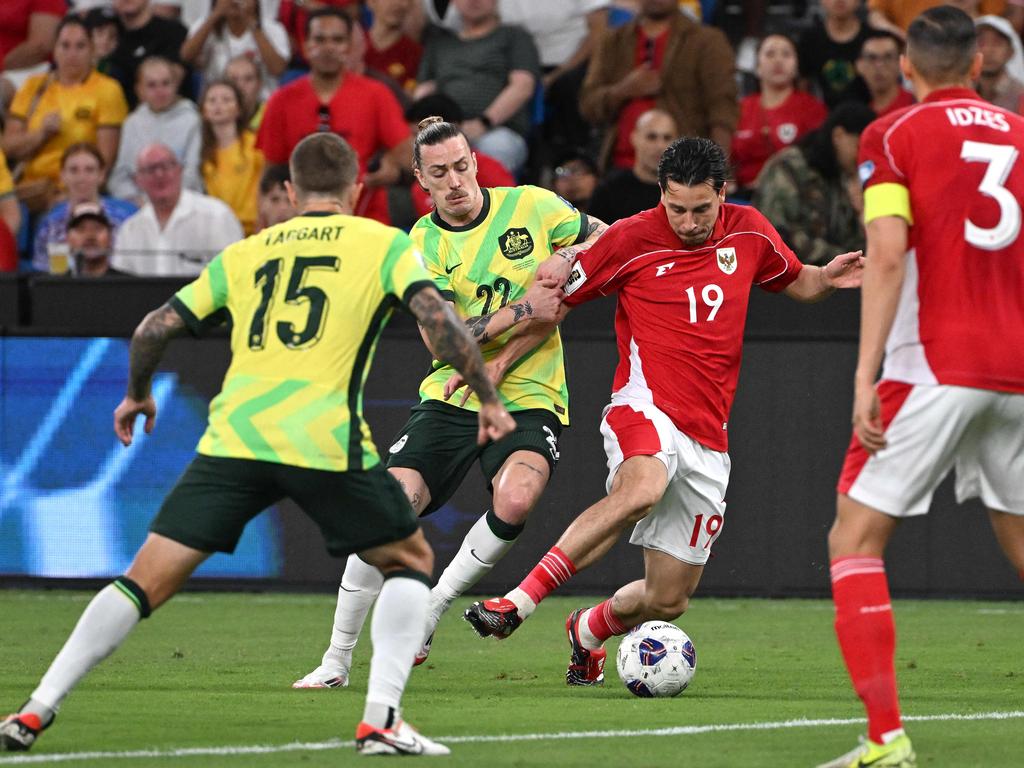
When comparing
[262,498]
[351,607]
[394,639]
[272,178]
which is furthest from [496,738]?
[272,178]

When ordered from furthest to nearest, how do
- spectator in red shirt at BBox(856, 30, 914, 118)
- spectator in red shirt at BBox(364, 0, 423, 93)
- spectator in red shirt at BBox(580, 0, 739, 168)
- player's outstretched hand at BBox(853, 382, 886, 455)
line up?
spectator in red shirt at BBox(364, 0, 423, 93) < spectator in red shirt at BBox(580, 0, 739, 168) < spectator in red shirt at BBox(856, 30, 914, 118) < player's outstretched hand at BBox(853, 382, 886, 455)

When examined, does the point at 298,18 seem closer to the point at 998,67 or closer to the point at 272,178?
the point at 272,178

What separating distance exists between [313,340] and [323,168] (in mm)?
603

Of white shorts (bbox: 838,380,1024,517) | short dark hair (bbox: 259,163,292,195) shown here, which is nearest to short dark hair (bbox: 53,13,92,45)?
short dark hair (bbox: 259,163,292,195)

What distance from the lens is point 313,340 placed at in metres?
5.89

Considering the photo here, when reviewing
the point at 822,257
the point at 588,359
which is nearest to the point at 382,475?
the point at 588,359

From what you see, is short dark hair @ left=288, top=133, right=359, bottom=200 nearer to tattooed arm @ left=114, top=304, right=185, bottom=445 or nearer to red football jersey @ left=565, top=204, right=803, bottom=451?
tattooed arm @ left=114, top=304, right=185, bottom=445

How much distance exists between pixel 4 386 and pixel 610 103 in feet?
17.1

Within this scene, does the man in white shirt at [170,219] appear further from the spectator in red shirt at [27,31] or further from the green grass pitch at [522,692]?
the green grass pitch at [522,692]

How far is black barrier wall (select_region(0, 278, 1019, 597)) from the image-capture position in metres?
11.7

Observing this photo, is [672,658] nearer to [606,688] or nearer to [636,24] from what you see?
[606,688]

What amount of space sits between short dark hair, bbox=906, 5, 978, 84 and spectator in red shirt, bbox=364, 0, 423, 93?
1003 centimetres

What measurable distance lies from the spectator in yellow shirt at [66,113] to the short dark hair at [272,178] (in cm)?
244

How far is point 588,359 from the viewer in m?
11.9
